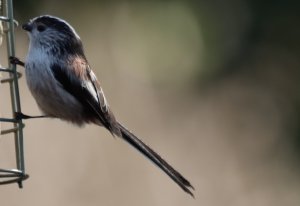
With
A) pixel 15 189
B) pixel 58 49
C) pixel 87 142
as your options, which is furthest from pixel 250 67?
pixel 58 49

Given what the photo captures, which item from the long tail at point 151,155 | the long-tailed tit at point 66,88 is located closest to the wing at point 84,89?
the long-tailed tit at point 66,88

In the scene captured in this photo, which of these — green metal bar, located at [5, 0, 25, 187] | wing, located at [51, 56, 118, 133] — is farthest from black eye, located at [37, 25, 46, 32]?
green metal bar, located at [5, 0, 25, 187]

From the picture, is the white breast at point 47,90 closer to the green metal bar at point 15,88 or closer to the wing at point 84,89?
the wing at point 84,89

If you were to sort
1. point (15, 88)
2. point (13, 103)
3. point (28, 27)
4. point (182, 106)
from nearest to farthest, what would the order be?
point (15, 88), point (13, 103), point (28, 27), point (182, 106)

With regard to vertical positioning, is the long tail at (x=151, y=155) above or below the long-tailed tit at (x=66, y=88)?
below

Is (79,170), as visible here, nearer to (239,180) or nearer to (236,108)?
(239,180)

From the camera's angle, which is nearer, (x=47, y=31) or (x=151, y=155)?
(x=151, y=155)

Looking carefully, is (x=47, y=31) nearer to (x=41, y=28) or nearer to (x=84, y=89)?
(x=41, y=28)

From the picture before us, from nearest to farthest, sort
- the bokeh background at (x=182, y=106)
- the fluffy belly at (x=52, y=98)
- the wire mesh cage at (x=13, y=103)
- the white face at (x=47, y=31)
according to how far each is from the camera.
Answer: the wire mesh cage at (x=13, y=103) → the fluffy belly at (x=52, y=98) → the white face at (x=47, y=31) → the bokeh background at (x=182, y=106)

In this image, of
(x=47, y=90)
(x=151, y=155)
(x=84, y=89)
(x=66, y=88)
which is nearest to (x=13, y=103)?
(x=47, y=90)
